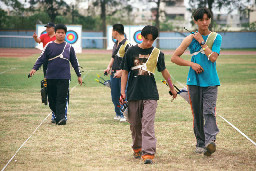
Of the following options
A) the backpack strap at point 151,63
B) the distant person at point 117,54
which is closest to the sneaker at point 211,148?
the backpack strap at point 151,63

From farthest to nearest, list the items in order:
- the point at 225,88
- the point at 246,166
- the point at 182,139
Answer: the point at 225,88 < the point at 182,139 < the point at 246,166

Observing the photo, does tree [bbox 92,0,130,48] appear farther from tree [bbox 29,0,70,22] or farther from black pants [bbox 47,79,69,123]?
black pants [bbox 47,79,69,123]

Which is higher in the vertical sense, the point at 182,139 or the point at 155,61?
the point at 155,61

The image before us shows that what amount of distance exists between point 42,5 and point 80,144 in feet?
208

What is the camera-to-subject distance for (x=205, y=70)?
6.83 meters

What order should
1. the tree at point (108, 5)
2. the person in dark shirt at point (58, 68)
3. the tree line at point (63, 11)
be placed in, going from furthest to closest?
1. the tree at point (108, 5)
2. the tree line at point (63, 11)
3. the person in dark shirt at point (58, 68)

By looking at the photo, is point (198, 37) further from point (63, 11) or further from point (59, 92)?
point (63, 11)

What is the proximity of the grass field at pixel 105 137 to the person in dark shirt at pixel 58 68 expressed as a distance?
420 millimetres

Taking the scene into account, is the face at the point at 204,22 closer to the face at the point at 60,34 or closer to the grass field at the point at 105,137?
the grass field at the point at 105,137

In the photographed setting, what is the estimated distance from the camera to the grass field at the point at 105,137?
6434 mm

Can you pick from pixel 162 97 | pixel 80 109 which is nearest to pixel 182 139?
pixel 80 109

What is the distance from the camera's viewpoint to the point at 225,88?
16.3 m

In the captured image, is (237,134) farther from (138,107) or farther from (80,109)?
(80,109)

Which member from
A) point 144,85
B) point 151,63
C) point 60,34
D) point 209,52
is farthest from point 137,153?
point 60,34
